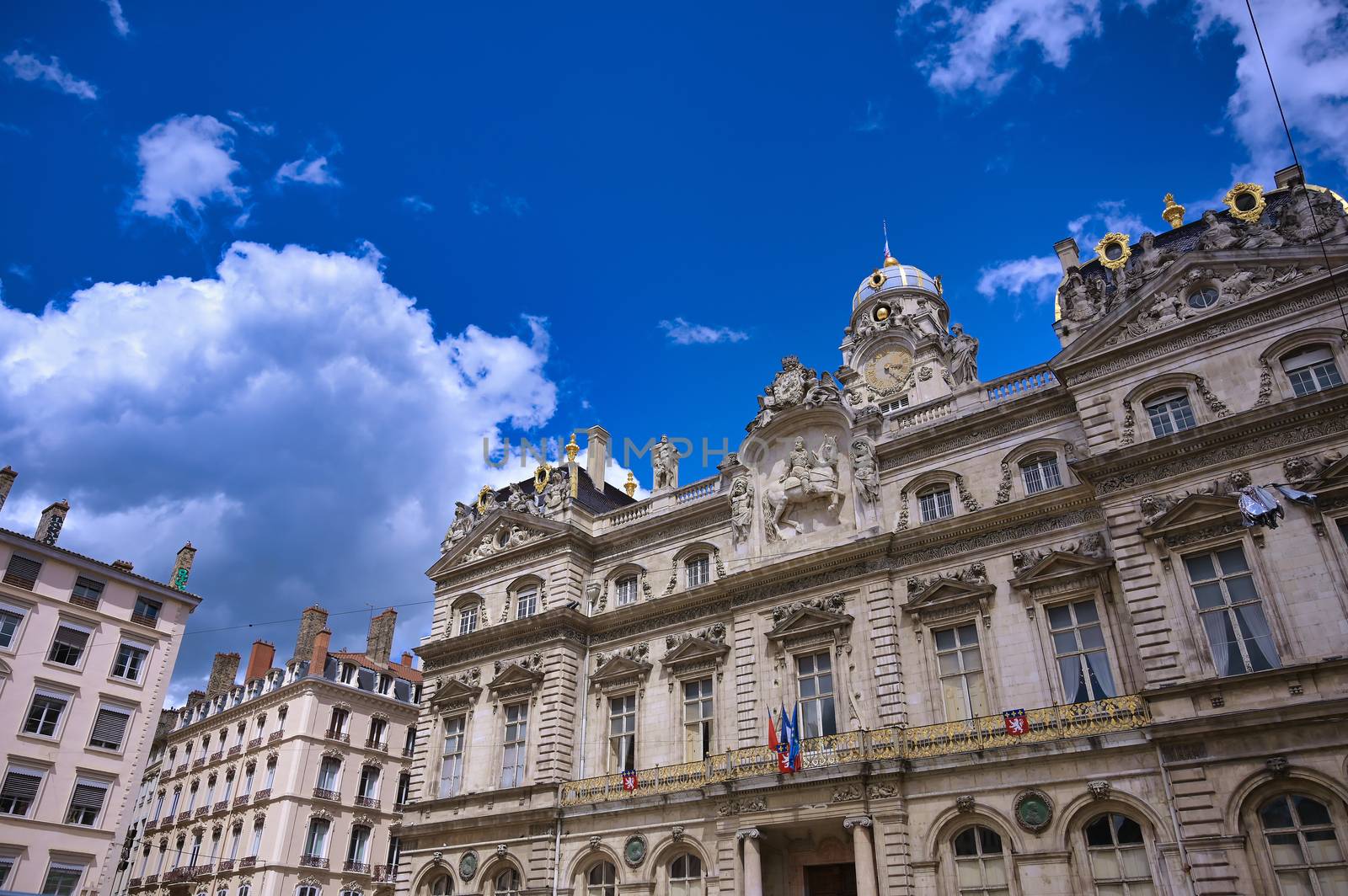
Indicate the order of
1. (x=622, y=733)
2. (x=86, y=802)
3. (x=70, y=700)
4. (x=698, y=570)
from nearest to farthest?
(x=622, y=733) < (x=698, y=570) < (x=86, y=802) < (x=70, y=700)

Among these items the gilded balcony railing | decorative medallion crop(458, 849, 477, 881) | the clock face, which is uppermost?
the clock face

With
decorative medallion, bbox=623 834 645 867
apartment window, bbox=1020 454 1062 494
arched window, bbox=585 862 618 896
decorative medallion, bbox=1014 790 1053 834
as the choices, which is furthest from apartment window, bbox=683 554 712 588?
decorative medallion, bbox=1014 790 1053 834

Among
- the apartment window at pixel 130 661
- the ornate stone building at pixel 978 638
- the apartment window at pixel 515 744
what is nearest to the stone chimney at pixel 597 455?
the ornate stone building at pixel 978 638

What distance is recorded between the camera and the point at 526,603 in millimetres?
35625

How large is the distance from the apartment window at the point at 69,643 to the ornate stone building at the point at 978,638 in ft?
53.1

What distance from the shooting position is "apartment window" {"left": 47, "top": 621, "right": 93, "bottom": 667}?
127 ft

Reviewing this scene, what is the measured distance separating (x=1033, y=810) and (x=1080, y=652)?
13.5 feet

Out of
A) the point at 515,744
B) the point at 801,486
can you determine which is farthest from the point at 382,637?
the point at 801,486

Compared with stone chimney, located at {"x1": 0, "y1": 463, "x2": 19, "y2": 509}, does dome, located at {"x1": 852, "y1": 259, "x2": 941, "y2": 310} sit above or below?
above

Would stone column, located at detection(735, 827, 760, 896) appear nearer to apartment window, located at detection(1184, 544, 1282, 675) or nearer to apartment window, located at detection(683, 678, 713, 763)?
apartment window, located at detection(683, 678, 713, 763)

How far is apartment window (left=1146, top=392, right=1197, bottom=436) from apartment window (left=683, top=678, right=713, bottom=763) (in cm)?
1531

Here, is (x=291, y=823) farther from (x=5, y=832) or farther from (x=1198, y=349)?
(x=1198, y=349)

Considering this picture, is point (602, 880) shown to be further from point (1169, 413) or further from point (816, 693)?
point (1169, 413)

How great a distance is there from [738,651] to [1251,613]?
1403 cm
